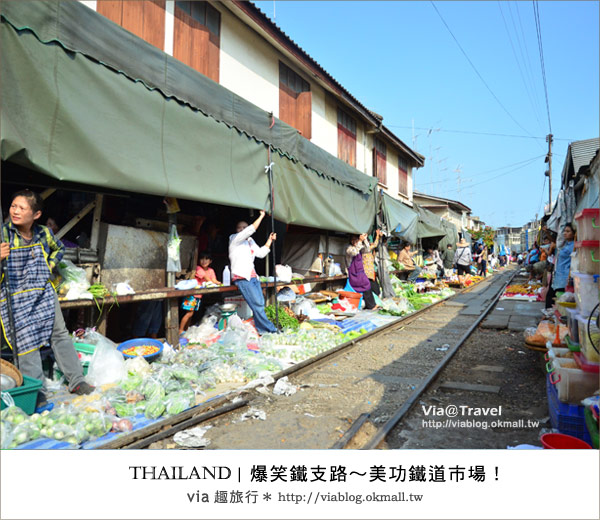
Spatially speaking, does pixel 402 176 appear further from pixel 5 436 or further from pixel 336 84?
pixel 5 436

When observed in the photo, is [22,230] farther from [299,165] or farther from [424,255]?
[424,255]

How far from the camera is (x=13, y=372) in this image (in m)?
3.31

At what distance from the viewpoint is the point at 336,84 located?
1184 centimetres

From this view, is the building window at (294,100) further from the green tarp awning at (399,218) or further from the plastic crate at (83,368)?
the plastic crate at (83,368)

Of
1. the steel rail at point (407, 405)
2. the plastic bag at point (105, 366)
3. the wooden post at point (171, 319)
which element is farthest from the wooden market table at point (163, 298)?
the steel rail at point (407, 405)

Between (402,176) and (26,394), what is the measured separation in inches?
745

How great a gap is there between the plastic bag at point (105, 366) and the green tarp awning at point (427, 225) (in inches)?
559

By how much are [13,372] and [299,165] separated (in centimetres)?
615

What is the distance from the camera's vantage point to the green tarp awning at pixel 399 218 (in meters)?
13.1

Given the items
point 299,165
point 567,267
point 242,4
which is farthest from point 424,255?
point 242,4

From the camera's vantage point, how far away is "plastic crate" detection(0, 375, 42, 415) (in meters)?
3.22

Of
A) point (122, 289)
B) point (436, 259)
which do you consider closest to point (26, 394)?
point (122, 289)

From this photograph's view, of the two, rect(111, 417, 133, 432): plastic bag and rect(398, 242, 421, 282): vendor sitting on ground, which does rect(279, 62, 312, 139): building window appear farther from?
rect(111, 417, 133, 432): plastic bag

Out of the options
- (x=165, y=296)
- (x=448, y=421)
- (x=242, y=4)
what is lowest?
(x=448, y=421)
